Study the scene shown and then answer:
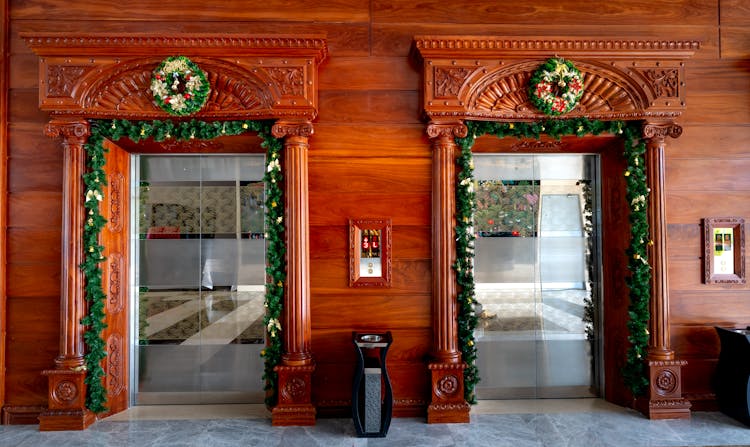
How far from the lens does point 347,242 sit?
4.45m

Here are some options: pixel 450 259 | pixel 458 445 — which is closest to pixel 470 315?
pixel 450 259

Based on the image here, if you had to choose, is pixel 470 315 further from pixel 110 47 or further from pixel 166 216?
pixel 110 47

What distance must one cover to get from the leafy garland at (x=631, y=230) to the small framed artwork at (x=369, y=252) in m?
0.72

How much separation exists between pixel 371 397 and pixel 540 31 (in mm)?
4059

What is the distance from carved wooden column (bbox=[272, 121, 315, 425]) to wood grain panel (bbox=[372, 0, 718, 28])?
1580 mm

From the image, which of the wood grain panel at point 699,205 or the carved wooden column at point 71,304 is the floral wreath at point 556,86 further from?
the carved wooden column at point 71,304

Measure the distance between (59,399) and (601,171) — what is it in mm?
6074

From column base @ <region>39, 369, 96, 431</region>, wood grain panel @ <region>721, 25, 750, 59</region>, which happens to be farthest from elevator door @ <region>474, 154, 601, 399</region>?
column base @ <region>39, 369, 96, 431</region>

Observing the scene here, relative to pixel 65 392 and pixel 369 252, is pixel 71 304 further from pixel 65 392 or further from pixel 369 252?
pixel 369 252

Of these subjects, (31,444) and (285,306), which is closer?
(31,444)

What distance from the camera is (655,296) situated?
4.41 metres

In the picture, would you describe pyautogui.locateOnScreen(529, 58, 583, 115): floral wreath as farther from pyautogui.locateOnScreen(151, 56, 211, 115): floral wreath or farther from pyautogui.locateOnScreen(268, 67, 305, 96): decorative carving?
pyautogui.locateOnScreen(151, 56, 211, 115): floral wreath

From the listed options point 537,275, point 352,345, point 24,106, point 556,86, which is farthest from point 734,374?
point 24,106

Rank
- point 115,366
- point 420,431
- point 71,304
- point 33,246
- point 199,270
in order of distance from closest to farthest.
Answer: point 420,431
point 71,304
point 33,246
point 115,366
point 199,270
